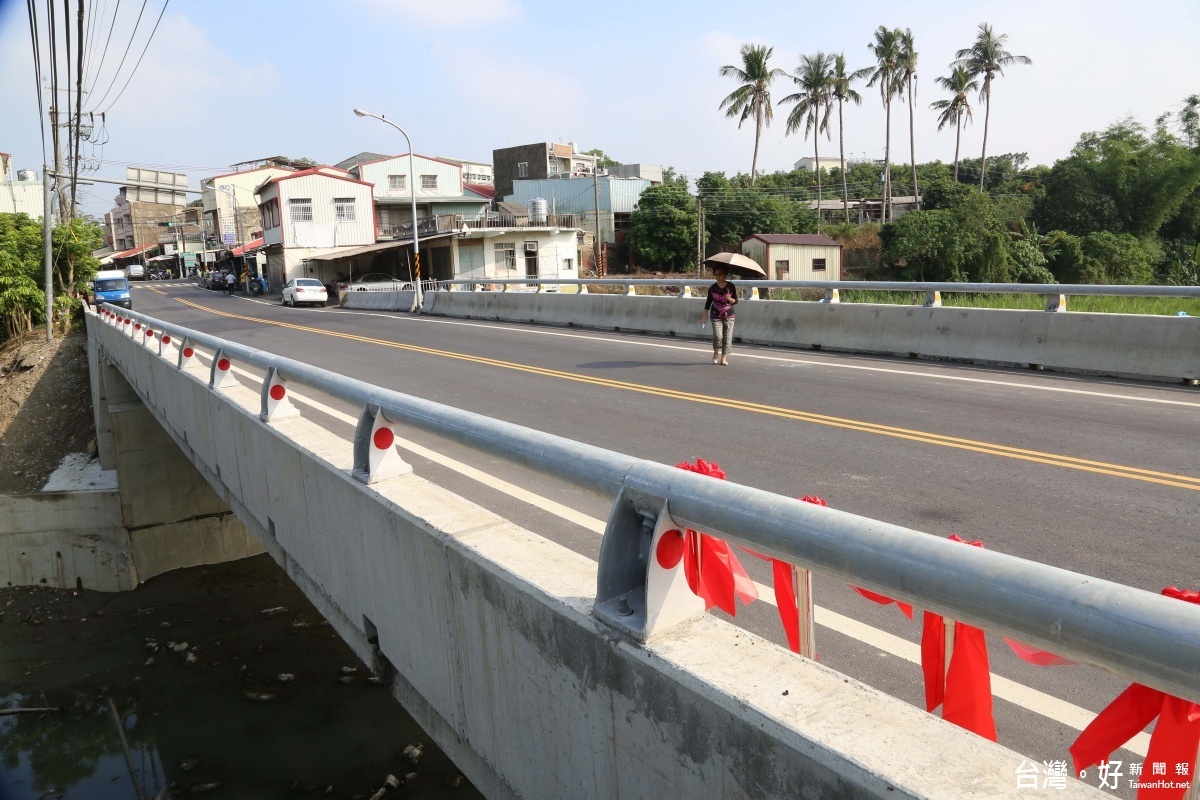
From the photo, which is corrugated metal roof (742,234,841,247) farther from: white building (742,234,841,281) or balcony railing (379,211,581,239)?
balcony railing (379,211,581,239)

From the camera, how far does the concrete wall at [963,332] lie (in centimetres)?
1051

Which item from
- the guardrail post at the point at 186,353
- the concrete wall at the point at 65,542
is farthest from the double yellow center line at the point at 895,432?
the concrete wall at the point at 65,542

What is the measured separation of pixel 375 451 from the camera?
180 inches

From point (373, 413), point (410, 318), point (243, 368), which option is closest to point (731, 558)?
point (373, 413)

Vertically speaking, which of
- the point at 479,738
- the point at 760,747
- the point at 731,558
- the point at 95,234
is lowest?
the point at 479,738

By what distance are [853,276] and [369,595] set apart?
2216 inches

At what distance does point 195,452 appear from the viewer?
388 inches

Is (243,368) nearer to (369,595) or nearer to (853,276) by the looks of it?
(369,595)

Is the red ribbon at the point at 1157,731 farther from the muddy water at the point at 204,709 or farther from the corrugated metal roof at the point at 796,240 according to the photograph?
the corrugated metal roof at the point at 796,240

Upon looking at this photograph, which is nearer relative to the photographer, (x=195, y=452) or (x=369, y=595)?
(x=369, y=595)

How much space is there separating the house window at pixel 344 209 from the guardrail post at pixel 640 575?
60670 millimetres

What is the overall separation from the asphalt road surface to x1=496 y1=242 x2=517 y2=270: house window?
39.0 meters

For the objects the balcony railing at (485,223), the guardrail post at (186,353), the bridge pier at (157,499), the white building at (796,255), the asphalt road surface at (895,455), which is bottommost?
the bridge pier at (157,499)

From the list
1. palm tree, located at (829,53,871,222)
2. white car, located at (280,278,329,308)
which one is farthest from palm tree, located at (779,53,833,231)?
white car, located at (280,278,329,308)
